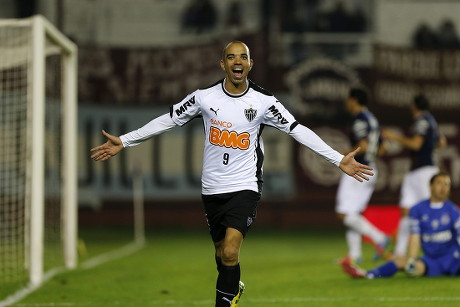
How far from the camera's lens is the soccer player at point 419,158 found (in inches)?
483

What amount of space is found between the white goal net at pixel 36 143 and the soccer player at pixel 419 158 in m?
3.99

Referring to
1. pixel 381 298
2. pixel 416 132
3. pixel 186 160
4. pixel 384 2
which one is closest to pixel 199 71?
pixel 186 160

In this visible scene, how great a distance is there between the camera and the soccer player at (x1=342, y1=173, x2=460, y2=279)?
9953 mm

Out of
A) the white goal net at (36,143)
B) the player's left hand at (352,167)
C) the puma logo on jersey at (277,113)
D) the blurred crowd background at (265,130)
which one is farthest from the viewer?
the blurred crowd background at (265,130)

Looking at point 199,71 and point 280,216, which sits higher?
point 199,71

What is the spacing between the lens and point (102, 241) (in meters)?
17.6

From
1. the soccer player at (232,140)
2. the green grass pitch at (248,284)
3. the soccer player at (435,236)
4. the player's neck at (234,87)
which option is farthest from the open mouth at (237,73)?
the soccer player at (435,236)

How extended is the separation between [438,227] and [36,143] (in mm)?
4235

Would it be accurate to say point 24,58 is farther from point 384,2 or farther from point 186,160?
point 384,2

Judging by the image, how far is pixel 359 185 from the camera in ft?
39.9

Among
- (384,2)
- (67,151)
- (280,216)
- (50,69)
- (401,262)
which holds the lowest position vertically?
(280,216)

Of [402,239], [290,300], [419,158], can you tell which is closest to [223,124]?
[290,300]

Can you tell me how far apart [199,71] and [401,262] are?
10333 mm

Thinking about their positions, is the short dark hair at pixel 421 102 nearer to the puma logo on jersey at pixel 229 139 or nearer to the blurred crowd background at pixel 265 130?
the puma logo on jersey at pixel 229 139
